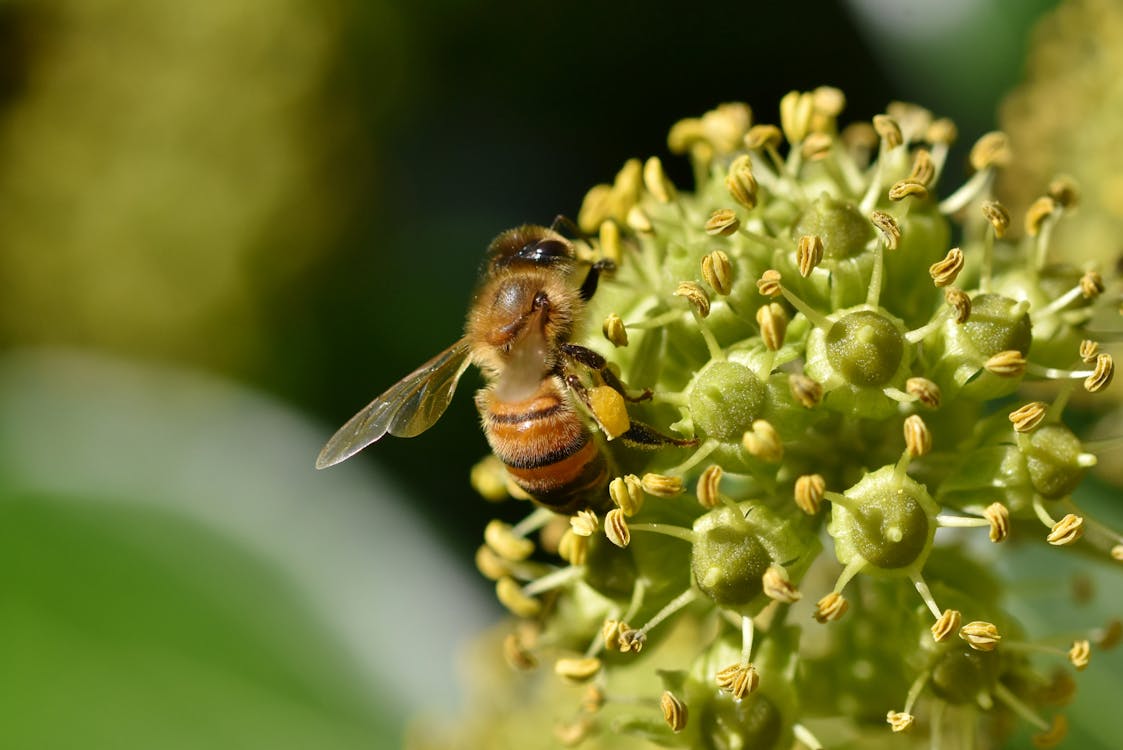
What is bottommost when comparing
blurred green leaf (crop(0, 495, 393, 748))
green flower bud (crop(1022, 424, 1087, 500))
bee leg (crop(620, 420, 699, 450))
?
blurred green leaf (crop(0, 495, 393, 748))

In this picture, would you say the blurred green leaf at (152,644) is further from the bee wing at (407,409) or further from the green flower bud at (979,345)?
the green flower bud at (979,345)

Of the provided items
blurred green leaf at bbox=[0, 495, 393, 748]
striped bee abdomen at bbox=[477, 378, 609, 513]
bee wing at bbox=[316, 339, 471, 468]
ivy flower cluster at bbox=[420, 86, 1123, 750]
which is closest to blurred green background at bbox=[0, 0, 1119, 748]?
blurred green leaf at bbox=[0, 495, 393, 748]

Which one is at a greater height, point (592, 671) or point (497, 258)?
point (497, 258)

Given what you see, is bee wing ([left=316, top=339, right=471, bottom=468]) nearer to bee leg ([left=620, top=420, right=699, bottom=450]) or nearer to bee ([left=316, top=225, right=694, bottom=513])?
bee ([left=316, top=225, right=694, bottom=513])

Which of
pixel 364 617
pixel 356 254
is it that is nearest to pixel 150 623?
pixel 364 617

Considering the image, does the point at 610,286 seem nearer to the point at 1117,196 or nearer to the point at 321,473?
the point at 1117,196

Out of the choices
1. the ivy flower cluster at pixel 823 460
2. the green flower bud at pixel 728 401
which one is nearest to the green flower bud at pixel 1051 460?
the ivy flower cluster at pixel 823 460

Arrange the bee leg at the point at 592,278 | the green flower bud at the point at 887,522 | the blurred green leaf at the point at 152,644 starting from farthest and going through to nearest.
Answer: the blurred green leaf at the point at 152,644
the bee leg at the point at 592,278
the green flower bud at the point at 887,522
